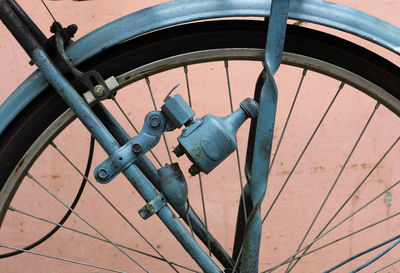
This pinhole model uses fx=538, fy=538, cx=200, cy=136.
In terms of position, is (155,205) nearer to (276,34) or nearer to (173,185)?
(173,185)

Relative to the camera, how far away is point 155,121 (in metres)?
0.69

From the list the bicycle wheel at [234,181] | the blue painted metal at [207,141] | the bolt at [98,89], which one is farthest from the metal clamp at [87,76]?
the bicycle wheel at [234,181]

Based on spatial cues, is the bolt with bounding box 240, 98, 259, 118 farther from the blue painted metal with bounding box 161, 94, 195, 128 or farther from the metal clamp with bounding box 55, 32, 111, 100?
the metal clamp with bounding box 55, 32, 111, 100

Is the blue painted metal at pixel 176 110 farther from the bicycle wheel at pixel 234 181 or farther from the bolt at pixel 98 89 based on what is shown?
the bicycle wheel at pixel 234 181

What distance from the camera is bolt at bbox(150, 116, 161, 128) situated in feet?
2.25

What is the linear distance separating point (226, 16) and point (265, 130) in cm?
15

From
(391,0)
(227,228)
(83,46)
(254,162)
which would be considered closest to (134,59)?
(83,46)

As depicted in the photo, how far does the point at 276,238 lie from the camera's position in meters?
1.38

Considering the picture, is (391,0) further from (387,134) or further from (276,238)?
(276,238)

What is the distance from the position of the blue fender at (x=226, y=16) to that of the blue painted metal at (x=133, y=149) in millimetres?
112

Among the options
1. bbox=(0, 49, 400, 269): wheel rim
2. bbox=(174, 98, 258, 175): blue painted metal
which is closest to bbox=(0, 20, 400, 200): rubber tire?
bbox=(0, 49, 400, 269): wheel rim

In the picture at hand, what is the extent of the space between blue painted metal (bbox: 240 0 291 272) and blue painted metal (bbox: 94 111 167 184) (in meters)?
0.13

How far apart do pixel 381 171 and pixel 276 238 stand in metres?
0.32

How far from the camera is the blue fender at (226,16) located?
2.25 ft
